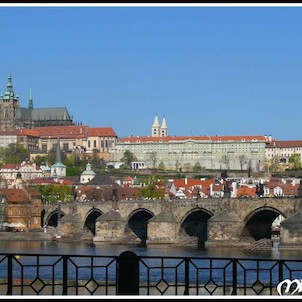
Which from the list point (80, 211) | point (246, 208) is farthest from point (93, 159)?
point (246, 208)

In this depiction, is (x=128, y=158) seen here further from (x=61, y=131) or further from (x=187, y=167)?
(x=61, y=131)

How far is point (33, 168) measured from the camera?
144250 millimetres

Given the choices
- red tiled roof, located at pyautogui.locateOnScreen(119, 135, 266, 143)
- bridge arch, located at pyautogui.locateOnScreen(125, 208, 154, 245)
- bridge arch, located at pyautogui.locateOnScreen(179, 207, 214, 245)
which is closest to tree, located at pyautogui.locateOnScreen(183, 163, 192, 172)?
red tiled roof, located at pyautogui.locateOnScreen(119, 135, 266, 143)

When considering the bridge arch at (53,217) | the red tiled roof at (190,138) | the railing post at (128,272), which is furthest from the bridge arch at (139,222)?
the red tiled roof at (190,138)

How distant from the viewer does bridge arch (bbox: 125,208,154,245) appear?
69312 millimetres

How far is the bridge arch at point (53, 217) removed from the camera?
76.8 meters

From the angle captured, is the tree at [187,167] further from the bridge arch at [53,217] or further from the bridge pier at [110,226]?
the bridge pier at [110,226]

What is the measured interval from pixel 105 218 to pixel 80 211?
15.6ft

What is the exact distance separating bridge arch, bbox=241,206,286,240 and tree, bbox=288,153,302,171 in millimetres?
90998

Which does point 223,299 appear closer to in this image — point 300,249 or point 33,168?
point 300,249

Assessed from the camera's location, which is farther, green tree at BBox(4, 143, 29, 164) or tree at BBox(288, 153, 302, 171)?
green tree at BBox(4, 143, 29, 164)

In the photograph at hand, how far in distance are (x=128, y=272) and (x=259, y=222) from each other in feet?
158

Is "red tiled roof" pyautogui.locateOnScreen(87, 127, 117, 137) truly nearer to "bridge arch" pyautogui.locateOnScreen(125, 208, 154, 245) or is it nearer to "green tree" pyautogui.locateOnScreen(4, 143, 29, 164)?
"green tree" pyautogui.locateOnScreen(4, 143, 29, 164)

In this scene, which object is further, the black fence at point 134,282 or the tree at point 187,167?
the tree at point 187,167
